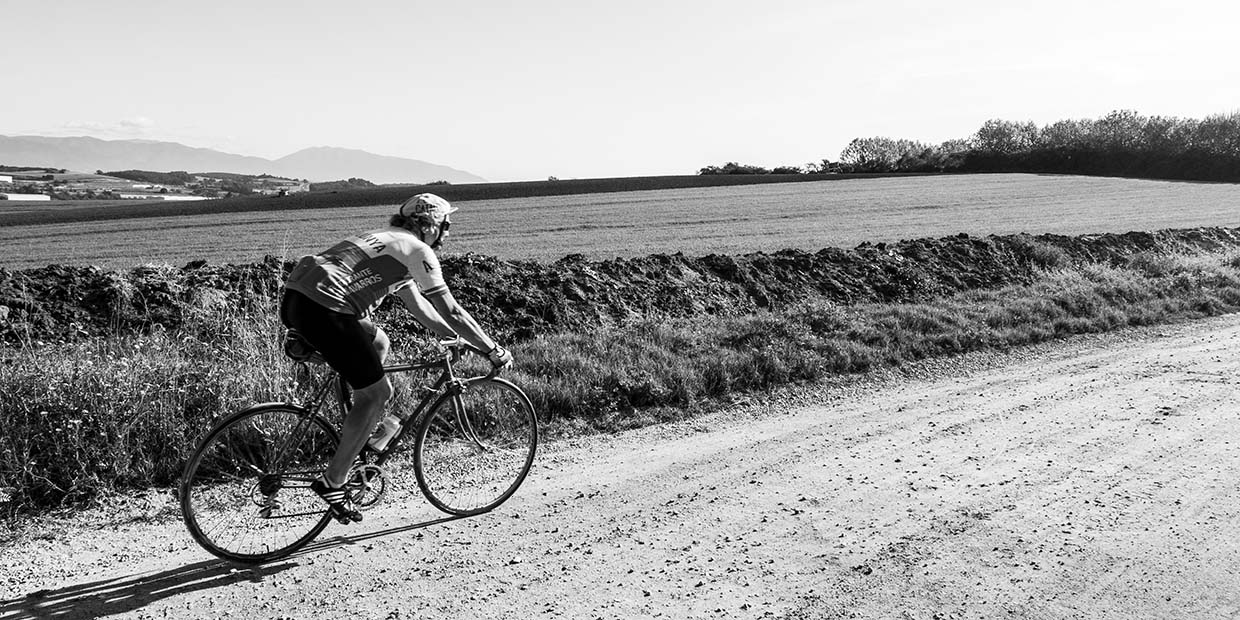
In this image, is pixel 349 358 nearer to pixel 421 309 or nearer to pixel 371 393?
pixel 371 393

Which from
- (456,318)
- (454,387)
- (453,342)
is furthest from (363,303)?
(454,387)

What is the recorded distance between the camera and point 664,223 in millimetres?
33875

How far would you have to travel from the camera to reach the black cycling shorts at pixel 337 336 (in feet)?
15.5

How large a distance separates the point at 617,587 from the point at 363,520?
5.80 ft

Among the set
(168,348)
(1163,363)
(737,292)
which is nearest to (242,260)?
(737,292)

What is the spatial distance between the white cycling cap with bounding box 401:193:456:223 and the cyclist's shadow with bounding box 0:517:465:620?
1989 mm

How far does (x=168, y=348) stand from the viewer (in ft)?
22.7

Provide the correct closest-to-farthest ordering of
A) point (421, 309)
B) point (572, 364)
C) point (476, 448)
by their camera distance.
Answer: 1. point (421, 309)
2. point (476, 448)
3. point (572, 364)

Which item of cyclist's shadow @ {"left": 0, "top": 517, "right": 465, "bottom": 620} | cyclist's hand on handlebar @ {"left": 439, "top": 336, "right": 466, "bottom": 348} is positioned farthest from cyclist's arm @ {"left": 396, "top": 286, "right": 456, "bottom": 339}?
cyclist's shadow @ {"left": 0, "top": 517, "right": 465, "bottom": 620}

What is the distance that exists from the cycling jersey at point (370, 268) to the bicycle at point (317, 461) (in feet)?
1.39

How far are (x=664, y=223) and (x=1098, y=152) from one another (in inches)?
2621

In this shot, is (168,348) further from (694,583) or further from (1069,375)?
(1069,375)

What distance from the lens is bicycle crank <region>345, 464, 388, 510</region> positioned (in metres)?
5.16

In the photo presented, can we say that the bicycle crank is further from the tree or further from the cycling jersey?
the tree
